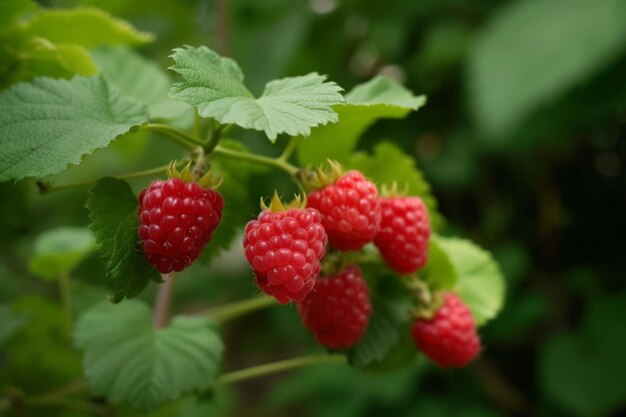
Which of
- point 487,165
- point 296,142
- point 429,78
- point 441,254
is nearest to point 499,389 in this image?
point 487,165

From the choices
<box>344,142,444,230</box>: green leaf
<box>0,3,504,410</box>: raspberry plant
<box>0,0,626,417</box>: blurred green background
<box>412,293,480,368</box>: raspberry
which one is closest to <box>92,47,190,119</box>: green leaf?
<box>0,3,504,410</box>: raspberry plant

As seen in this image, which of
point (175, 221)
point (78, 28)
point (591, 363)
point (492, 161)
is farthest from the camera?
point (492, 161)

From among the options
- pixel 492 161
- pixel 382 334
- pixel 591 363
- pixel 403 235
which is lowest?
pixel 591 363

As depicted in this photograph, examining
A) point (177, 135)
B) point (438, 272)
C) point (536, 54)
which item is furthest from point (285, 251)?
point (536, 54)

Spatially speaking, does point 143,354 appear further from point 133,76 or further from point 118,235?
point 133,76

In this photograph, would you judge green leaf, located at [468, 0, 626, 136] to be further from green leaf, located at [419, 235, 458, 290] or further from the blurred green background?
green leaf, located at [419, 235, 458, 290]

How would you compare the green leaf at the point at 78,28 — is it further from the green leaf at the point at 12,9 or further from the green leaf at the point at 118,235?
the green leaf at the point at 118,235

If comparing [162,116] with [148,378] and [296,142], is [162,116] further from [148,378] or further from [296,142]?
[148,378]

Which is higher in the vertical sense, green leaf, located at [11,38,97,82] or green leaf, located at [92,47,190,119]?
green leaf, located at [11,38,97,82]

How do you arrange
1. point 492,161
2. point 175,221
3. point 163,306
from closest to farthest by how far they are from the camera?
1. point 175,221
2. point 163,306
3. point 492,161
